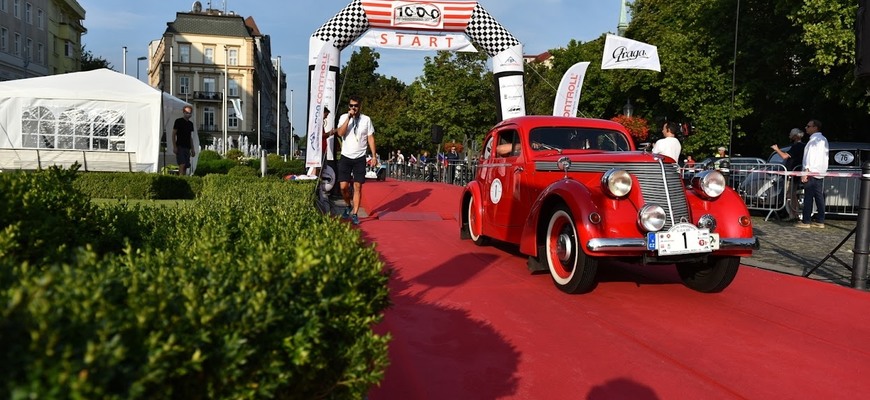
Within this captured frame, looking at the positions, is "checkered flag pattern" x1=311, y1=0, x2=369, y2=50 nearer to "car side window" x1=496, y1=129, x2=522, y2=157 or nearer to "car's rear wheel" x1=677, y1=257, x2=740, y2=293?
"car side window" x1=496, y1=129, x2=522, y2=157

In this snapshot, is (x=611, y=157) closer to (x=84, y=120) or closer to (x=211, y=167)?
(x=84, y=120)

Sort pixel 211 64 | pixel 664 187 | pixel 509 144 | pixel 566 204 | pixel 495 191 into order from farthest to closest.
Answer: pixel 211 64 → pixel 495 191 → pixel 509 144 → pixel 566 204 → pixel 664 187

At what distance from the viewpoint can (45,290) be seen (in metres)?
1.51

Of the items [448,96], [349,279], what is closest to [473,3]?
[349,279]

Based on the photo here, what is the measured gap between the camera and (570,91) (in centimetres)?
1371

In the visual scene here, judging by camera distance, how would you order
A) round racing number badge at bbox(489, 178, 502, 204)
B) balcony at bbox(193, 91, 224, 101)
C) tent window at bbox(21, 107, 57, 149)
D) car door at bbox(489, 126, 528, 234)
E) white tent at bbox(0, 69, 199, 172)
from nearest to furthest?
1. car door at bbox(489, 126, 528, 234)
2. round racing number badge at bbox(489, 178, 502, 204)
3. white tent at bbox(0, 69, 199, 172)
4. tent window at bbox(21, 107, 57, 149)
5. balcony at bbox(193, 91, 224, 101)

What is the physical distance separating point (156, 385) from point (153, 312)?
7.0 inches

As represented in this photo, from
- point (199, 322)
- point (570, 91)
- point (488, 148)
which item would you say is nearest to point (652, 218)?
point (488, 148)

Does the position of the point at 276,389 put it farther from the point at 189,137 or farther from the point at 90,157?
the point at 90,157

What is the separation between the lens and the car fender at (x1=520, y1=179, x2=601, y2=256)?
4996 mm

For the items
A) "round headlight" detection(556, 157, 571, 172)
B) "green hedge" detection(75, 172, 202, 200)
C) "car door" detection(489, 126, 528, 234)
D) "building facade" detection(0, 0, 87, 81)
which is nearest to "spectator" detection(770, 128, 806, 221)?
"car door" detection(489, 126, 528, 234)

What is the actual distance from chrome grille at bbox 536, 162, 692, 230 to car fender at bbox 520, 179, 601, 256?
18.1 inches

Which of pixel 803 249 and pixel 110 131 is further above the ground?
pixel 110 131

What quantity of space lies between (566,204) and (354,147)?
185 inches
